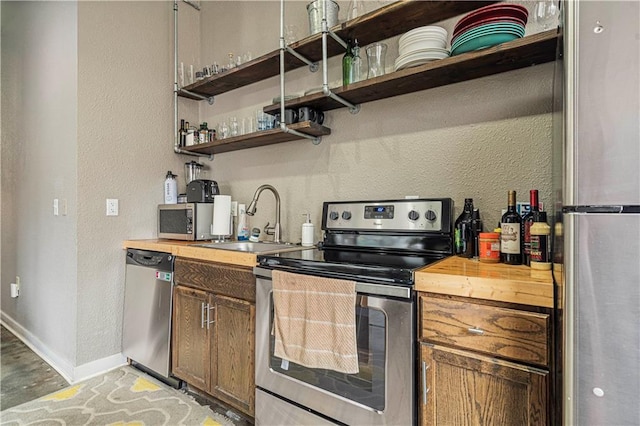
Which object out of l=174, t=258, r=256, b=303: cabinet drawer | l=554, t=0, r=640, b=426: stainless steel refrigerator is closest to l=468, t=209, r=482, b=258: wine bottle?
l=554, t=0, r=640, b=426: stainless steel refrigerator

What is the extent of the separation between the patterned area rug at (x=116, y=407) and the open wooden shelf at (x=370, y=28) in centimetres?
208

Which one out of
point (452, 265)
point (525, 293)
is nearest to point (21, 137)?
point (452, 265)

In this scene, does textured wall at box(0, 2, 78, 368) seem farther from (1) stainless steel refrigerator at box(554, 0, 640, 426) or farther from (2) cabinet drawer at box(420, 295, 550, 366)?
(1) stainless steel refrigerator at box(554, 0, 640, 426)

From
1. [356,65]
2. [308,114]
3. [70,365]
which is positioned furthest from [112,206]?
[356,65]

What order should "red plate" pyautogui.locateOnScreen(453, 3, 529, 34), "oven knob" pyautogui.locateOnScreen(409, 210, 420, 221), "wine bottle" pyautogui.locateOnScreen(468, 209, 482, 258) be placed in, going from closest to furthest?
"red plate" pyautogui.locateOnScreen(453, 3, 529, 34)
"wine bottle" pyautogui.locateOnScreen(468, 209, 482, 258)
"oven knob" pyautogui.locateOnScreen(409, 210, 420, 221)

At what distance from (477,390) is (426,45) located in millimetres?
1420

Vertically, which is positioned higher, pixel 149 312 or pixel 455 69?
pixel 455 69

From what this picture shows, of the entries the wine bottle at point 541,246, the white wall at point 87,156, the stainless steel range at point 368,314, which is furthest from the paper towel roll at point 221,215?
the wine bottle at point 541,246

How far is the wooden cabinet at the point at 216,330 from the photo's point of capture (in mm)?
1568

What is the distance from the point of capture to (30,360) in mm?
2393

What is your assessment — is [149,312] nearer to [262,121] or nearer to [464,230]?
[262,121]

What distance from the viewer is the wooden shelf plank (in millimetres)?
1270

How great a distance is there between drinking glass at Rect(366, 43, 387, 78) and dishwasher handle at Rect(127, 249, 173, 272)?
160 cm

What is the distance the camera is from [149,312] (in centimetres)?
208
